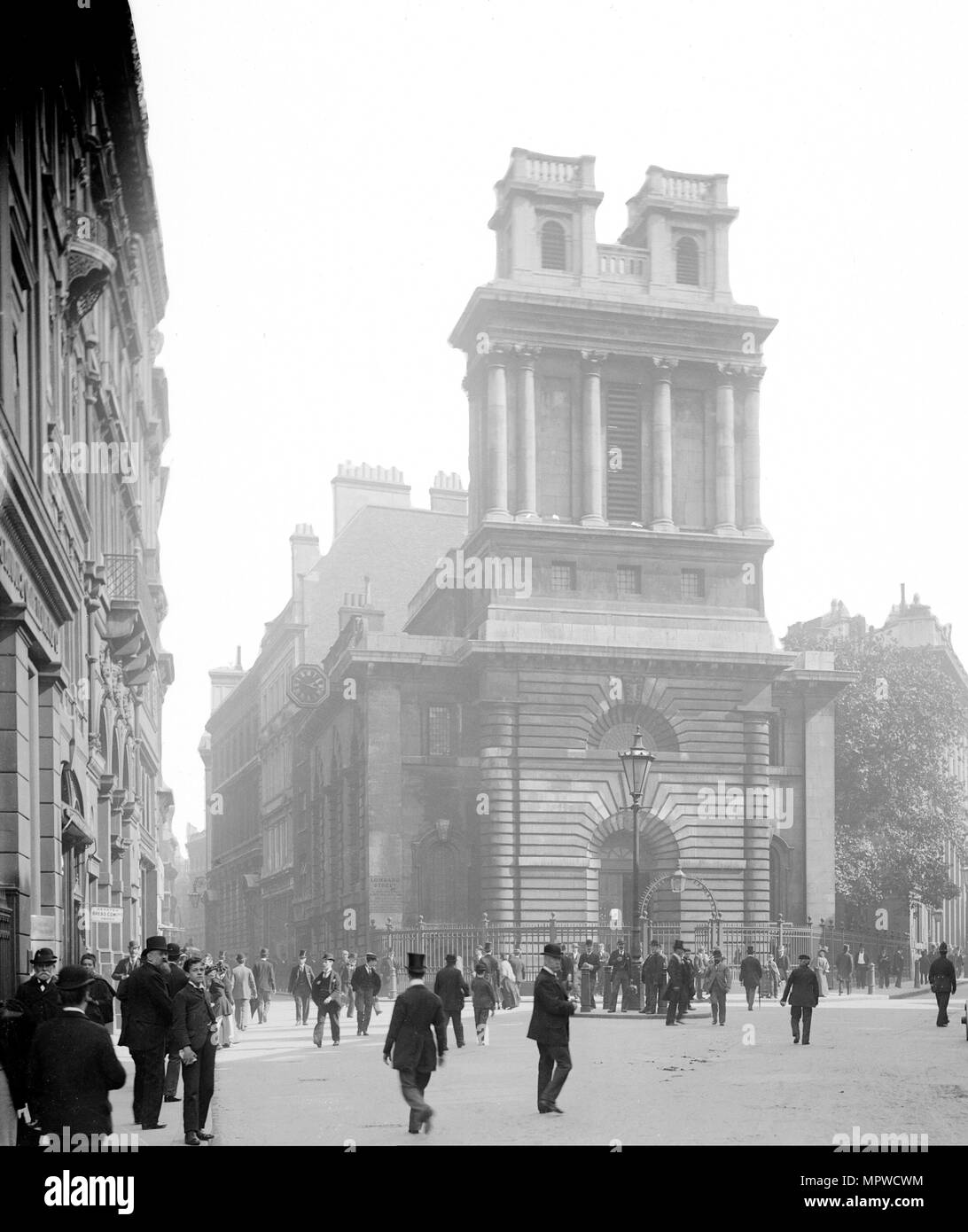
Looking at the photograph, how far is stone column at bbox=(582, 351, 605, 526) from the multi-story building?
17125 mm

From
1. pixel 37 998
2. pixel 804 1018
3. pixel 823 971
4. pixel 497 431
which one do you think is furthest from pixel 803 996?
pixel 497 431

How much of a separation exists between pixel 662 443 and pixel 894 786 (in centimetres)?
1715

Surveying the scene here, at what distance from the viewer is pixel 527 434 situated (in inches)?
2250

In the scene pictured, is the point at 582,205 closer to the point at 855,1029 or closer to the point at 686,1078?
the point at 855,1029

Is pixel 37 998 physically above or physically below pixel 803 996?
above

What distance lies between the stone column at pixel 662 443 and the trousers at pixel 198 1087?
43.4 metres

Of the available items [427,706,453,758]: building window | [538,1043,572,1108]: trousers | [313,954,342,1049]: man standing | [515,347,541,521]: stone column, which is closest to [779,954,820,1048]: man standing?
[313,954,342,1049]: man standing

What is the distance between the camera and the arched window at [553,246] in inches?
2303

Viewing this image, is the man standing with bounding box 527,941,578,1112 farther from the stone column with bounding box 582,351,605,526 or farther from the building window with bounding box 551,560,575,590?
the stone column with bounding box 582,351,605,526

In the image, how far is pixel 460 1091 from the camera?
20375 mm

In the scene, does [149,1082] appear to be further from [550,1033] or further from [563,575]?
[563,575]

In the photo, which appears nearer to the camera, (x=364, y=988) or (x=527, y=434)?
(x=364, y=988)
